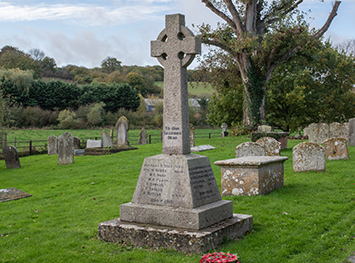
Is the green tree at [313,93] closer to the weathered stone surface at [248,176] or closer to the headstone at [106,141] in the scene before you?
the headstone at [106,141]

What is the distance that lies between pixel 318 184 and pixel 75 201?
260 inches

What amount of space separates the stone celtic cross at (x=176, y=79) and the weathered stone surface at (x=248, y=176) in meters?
2.73

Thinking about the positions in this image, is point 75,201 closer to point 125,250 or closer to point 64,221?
point 64,221

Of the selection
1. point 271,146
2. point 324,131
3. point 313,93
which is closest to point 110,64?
point 313,93

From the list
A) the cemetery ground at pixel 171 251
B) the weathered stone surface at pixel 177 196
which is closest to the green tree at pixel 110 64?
the cemetery ground at pixel 171 251

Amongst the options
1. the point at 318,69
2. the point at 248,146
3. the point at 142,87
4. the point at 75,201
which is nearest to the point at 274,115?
the point at 318,69

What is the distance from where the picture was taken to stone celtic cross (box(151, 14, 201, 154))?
6285 mm

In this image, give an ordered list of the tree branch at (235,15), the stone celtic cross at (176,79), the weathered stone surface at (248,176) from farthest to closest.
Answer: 1. the tree branch at (235,15)
2. the weathered stone surface at (248,176)
3. the stone celtic cross at (176,79)

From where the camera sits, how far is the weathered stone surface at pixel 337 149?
14148 millimetres

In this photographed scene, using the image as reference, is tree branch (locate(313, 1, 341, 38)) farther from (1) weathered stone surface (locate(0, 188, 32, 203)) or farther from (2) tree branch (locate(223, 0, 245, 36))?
(1) weathered stone surface (locate(0, 188, 32, 203))

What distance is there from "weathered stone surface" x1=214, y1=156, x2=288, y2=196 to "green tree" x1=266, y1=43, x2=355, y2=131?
23.6 meters

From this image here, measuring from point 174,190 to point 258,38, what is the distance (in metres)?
22.7

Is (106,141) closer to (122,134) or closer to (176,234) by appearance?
(122,134)

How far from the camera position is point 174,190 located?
6070 mm
